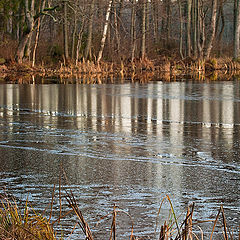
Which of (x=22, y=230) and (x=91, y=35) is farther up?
(x=91, y=35)

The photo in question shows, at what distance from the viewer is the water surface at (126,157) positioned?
5.34 meters

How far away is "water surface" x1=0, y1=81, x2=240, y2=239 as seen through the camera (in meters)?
5.34

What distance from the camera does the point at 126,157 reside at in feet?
25.2

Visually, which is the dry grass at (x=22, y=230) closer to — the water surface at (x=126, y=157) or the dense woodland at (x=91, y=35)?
the water surface at (x=126, y=157)

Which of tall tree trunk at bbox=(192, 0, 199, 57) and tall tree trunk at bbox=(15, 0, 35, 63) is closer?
tall tree trunk at bbox=(15, 0, 35, 63)

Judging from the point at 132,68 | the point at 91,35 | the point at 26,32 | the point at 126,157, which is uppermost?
the point at 91,35

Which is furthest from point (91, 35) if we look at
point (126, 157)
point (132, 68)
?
point (126, 157)

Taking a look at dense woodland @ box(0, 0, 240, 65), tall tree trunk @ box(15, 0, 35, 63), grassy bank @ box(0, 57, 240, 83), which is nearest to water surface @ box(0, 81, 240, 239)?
grassy bank @ box(0, 57, 240, 83)

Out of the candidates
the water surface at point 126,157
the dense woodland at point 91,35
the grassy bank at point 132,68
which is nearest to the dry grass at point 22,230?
the water surface at point 126,157

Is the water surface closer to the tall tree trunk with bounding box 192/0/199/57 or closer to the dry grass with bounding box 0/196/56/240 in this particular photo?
the dry grass with bounding box 0/196/56/240

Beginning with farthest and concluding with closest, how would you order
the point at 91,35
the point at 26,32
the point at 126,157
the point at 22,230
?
the point at 91,35
the point at 26,32
the point at 126,157
the point at 22,230

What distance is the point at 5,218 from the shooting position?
3.97 meters

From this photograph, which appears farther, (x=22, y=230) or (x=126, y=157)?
(x=126, y=157)

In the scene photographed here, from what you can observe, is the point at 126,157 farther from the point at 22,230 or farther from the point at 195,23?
the point at 195,23
